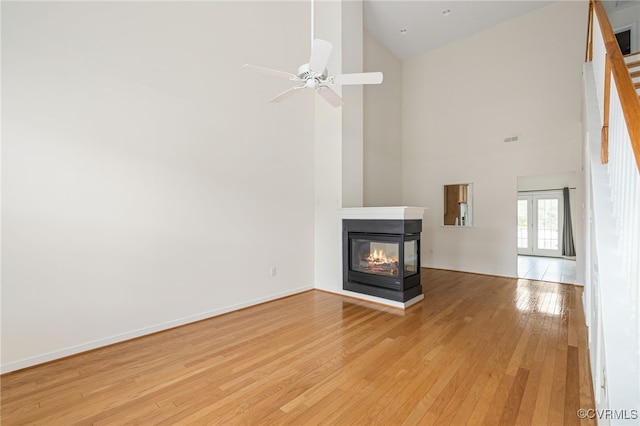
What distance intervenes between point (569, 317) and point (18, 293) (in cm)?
578

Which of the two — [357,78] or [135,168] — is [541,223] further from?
[135,168]

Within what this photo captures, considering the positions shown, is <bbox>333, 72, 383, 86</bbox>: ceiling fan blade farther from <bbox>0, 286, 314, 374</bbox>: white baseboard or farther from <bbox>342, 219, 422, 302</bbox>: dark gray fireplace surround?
<bbox>0, 286, 314, 374</bbox>: white baseboard

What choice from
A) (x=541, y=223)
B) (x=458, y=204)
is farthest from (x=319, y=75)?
(x=541, y=223)

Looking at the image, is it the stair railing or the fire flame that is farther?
the fire flame

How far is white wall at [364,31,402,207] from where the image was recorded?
6.16 m

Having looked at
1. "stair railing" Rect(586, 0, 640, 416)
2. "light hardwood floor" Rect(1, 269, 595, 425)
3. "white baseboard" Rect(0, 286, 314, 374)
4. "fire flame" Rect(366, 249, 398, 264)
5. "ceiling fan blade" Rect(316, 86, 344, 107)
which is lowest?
"light hardwood floor" Rect(1, 269, 595, 425)

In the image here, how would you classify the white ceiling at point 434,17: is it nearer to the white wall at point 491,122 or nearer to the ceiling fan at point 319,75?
the white wall at point 491,122

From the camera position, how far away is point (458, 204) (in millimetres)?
6414

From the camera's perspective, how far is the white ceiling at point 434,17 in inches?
209

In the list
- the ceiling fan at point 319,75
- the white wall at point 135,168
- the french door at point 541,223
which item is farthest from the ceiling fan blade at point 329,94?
the french door at point 541,223

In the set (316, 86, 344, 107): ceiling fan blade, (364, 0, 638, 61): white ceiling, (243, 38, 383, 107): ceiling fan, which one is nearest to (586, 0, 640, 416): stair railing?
(243, 38, 383, 107): ceiling fan

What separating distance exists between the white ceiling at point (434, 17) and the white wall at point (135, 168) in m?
2.29

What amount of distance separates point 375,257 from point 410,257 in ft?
1.71

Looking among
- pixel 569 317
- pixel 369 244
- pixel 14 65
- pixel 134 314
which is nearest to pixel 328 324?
pixel 369 244
